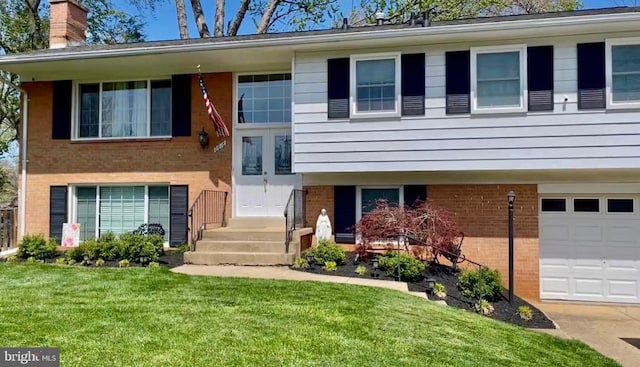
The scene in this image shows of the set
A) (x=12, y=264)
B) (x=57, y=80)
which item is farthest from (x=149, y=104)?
(x=12, y=264)

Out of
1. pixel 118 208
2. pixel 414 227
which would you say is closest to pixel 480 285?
pixel 414 227

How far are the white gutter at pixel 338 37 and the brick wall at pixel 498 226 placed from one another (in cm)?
320

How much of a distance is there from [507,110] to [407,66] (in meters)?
2.11

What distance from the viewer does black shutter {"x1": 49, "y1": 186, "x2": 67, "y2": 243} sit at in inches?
446

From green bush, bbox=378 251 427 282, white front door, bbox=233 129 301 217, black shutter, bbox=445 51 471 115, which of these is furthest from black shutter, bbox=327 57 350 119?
green bush, bbox=378 251 427 282

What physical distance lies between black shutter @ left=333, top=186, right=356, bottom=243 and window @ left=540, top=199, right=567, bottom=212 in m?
4.03

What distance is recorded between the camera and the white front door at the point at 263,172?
10677 mm

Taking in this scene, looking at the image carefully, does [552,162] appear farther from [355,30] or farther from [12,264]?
[12,264]

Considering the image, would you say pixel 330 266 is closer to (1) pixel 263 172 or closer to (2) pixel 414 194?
(2) pixel 414 194

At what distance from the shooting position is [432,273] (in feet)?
28.9

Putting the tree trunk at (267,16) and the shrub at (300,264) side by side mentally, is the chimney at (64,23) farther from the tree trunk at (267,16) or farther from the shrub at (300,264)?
the shrub at (300,264)

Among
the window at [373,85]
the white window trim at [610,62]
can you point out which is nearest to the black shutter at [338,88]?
the window at [373,85]

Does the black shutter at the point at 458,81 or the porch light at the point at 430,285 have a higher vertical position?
the black shutter at the point at 458,81

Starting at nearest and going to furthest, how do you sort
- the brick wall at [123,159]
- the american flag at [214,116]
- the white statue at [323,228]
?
the white statue at [323,228] → the american flag at [214,116] → the brick wall at [123,159]
